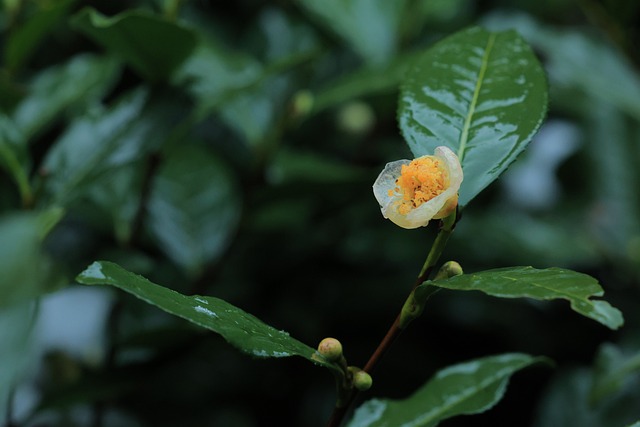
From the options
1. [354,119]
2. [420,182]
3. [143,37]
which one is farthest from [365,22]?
[420,182]

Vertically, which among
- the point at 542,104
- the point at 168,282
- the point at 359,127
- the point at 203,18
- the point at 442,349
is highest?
the point at 542,104

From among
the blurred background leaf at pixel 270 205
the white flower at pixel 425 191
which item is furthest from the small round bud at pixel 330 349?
the blurred background leaf at pixel 270 205

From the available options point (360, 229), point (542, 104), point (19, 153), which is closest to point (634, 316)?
point (360, 229)

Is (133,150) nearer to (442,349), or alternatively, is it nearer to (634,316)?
(442,349)

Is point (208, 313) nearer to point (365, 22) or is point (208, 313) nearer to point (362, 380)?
point (362, 380)

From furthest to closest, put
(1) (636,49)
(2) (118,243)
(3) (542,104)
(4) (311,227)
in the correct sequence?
(1) (636,49) → (4) (311,227) → (2) (118,243) → (3) (542,104)

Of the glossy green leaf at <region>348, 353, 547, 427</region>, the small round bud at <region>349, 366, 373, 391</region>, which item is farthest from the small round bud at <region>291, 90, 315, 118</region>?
the small round bud at <region>349, 366, 373, 391</region>

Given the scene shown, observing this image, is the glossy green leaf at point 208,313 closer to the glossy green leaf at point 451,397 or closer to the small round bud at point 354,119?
the glossy green leaf at point 451,397

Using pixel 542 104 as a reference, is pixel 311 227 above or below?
below
